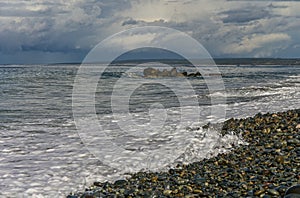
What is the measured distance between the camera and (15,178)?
23.7 ft

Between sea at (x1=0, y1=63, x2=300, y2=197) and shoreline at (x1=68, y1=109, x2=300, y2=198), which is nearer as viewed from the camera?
shoreline at (x1=68, y1=109, x2=300, y2=198)

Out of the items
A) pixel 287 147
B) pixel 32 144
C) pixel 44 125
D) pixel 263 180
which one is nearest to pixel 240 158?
pixel 287 147

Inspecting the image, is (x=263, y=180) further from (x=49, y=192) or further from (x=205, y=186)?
(x=49, y=192)

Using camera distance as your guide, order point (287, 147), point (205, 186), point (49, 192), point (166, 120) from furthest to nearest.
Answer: point (166, 120), point (287, 147), point (49, 192), point (205, 186)

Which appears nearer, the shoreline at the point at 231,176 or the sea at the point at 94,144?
the shoreline at the point at 231,176

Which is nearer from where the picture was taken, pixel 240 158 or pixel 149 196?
pixel 149 196

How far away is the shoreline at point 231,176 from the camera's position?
5770 mm

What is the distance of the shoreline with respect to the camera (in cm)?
577

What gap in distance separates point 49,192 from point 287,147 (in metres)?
4.76

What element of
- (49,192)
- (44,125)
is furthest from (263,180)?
(44,125)

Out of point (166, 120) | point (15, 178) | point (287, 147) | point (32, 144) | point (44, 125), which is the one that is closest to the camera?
point (15, 178)

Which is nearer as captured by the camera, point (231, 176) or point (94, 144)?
point (231, 176)

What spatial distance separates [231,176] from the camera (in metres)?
6.43

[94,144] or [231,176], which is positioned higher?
[94,144]
